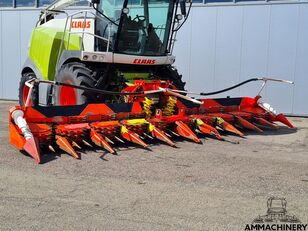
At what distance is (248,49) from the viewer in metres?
12.4

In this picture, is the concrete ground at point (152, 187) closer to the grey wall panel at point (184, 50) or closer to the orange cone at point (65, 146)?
the orange cone at point (65, 146)

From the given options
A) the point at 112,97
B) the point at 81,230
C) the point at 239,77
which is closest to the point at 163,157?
the point at 112,97

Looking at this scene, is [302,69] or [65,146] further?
[302,69]

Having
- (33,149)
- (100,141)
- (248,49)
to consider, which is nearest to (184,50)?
(248,49)

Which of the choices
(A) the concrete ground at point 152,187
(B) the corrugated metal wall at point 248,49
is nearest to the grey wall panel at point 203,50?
(B) the corrugated metal wall at point 248,49

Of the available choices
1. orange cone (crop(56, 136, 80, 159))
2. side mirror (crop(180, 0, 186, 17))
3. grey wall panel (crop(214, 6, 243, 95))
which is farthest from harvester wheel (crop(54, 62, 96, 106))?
grey wall panel (crop(214, 6, 243, 95))

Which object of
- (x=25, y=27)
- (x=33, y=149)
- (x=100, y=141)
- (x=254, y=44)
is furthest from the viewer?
(x=25, y=27)

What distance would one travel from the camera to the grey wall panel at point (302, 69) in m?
11.8

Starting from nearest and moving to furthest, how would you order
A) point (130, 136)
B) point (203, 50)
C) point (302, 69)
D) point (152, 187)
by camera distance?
1. point (152, 187)
2. point (130, 136)
3. point (302, 69)
4. point (203, 50)

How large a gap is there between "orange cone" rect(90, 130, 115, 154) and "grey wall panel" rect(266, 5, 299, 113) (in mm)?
6596

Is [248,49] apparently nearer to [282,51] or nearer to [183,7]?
[282,51]

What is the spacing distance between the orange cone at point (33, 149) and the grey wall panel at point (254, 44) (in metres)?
7.43

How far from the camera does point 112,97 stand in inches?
344

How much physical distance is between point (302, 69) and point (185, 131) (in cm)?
541
